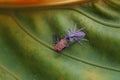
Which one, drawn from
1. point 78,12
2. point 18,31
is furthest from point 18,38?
point 78,12

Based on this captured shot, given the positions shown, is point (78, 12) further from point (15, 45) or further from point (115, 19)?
point (15, 45)

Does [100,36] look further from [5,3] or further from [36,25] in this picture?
[5,3]

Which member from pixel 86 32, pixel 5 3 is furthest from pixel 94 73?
pixel 5 3

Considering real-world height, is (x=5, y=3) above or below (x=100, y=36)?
above

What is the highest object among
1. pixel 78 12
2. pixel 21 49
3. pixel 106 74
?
pixel 78 12

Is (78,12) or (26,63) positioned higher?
(78,12)
